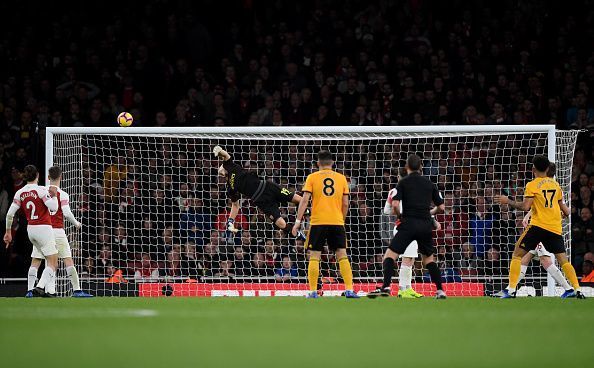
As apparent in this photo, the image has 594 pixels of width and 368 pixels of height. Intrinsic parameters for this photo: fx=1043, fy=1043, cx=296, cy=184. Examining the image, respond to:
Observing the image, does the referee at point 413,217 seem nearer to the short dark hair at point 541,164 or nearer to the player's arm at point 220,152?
the short dark hair at point 541,164

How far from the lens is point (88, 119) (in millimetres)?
21344

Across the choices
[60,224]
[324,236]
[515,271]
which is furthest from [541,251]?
[60,224]

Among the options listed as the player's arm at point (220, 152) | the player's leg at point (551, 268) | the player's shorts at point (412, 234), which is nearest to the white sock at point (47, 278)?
the player's arm at point (220, 152)

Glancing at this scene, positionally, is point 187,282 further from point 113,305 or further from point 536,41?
point 536,41

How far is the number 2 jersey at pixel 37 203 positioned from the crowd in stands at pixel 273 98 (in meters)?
2.06

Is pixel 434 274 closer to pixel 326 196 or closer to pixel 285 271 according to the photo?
pixel 326 196

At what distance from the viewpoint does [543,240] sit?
1423 centimetres

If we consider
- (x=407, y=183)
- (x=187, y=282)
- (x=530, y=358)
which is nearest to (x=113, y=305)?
(x=407, y=183)

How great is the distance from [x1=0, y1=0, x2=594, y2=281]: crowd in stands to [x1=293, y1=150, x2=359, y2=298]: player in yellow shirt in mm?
3638

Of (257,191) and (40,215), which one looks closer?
(40,215)

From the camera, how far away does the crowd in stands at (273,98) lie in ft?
60.8

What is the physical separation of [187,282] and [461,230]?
492 centimetres

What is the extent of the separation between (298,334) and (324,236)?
213 inches

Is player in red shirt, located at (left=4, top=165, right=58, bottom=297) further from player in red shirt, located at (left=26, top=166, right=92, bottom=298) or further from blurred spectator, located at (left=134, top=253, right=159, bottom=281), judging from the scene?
blurred spectator, located at (left=134, top=253, right=159, bottom=281)
